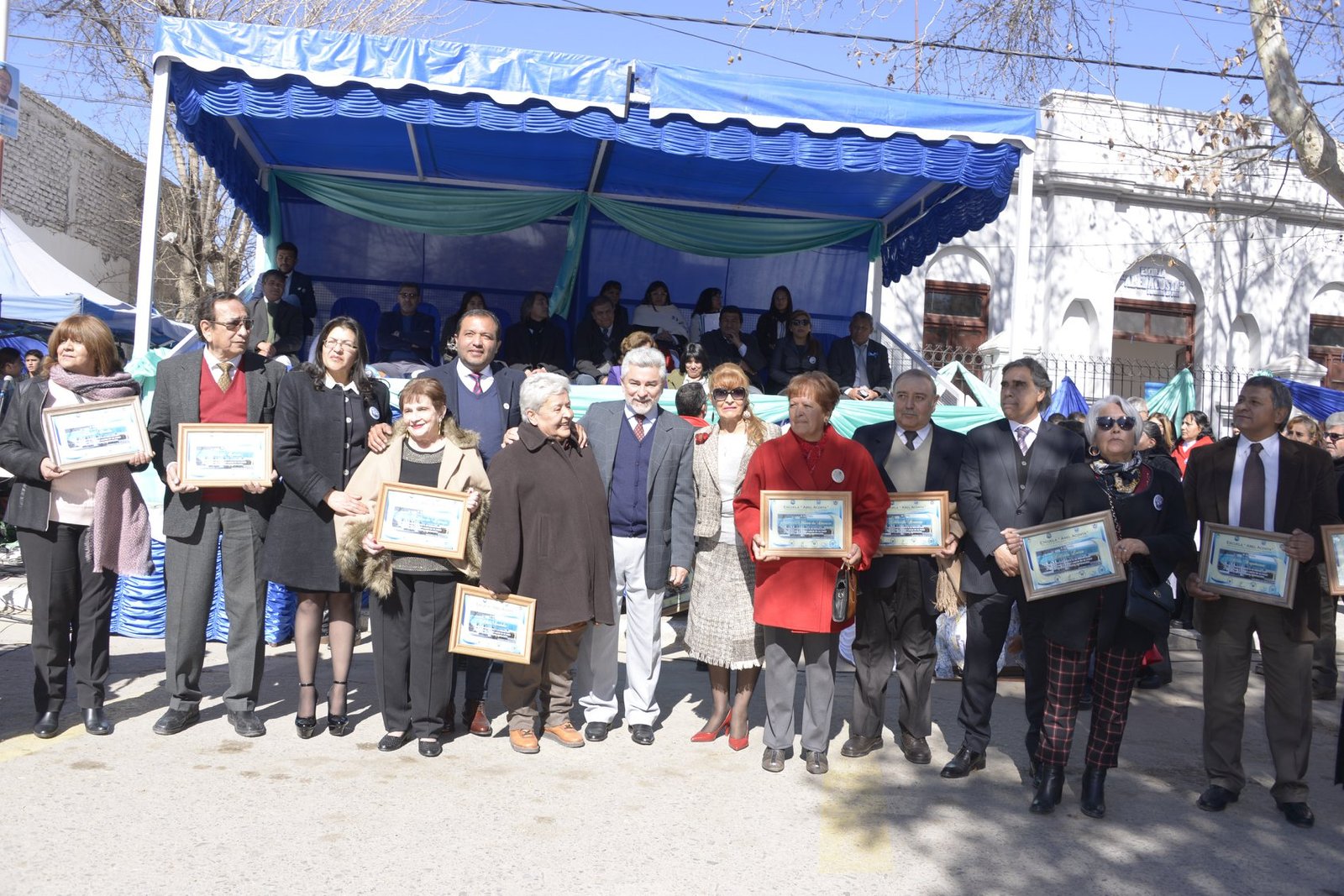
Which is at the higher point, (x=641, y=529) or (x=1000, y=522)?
(x=1000, y=522)

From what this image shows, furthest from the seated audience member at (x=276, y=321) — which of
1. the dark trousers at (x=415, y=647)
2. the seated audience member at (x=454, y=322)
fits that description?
the dark trousers at (x=415, y=647)

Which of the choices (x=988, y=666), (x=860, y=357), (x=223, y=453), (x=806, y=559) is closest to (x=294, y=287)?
(x=860, y=357)

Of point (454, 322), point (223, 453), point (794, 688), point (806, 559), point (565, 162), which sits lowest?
point (794, 688)

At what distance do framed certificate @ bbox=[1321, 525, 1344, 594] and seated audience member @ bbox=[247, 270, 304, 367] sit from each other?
27.5 feet

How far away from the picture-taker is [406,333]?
1111 centimetres

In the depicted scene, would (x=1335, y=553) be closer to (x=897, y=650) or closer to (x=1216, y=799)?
(x=1216, y=799)

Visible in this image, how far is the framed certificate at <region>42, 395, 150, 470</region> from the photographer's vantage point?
16.9ft

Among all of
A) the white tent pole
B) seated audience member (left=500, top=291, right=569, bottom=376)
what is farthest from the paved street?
seated audience member (left=500, top=291, right=569, bottom=376)

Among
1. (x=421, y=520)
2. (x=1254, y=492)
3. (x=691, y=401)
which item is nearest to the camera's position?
(x=1254, y=492)

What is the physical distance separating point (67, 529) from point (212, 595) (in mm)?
728

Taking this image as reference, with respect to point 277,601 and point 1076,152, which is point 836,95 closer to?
point 277,601

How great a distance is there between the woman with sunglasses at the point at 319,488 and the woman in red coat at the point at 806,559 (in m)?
1.87

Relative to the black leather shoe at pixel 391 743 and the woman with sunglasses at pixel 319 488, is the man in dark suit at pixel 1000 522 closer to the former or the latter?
the black leather shoe at pixel 391 743

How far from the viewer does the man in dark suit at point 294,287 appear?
1107cm
